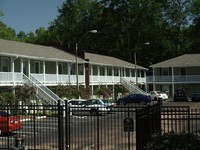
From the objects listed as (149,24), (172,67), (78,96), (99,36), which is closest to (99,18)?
(99,36)

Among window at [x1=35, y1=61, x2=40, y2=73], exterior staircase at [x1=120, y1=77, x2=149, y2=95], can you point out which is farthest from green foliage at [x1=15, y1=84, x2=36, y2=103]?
exterior staircase at [x1=120, y1=77, x2=149, y2=95]

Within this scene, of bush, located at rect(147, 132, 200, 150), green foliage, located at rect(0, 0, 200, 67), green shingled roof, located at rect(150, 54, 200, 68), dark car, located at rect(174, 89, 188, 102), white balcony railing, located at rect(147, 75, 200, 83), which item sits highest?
green foliage, located at rect(0, 0, 200, 67)

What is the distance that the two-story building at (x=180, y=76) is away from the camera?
6875cm

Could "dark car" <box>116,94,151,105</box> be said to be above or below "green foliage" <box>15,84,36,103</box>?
below

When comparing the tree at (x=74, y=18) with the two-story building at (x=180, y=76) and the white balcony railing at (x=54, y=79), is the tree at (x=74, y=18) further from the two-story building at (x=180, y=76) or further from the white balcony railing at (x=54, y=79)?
the white balcony railing at (x=54, y=79)

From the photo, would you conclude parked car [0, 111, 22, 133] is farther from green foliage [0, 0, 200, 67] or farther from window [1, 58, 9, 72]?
green foliage [0, 0, 200, 67]

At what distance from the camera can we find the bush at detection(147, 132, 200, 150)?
9.61 metres

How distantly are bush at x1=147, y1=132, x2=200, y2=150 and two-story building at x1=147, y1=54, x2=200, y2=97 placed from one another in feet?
194

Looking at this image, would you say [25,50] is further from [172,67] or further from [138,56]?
[138,56]

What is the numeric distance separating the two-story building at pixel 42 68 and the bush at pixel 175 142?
28.7 m

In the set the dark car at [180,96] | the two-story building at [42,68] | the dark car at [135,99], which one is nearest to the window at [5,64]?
the two-story building at [42,68]

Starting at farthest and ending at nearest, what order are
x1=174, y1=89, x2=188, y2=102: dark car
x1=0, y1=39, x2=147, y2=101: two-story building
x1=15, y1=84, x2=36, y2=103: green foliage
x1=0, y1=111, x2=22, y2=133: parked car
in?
x1=174, y1=89, x2=188, y2=102: dark car < x1=0, y1=39, x2=147, y2=101: two-story building < x1=15, y1=84, x2=36, y2=103: green foliage < x1=0, y1=111, x2=22, y2=133: parked car

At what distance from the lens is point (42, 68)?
4853cm

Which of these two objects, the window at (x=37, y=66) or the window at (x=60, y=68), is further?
the window at (x=60, y=68)
